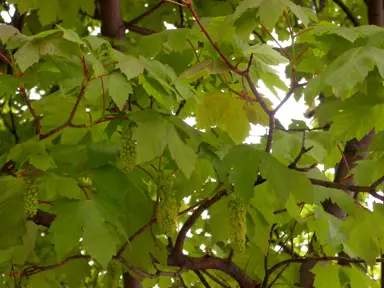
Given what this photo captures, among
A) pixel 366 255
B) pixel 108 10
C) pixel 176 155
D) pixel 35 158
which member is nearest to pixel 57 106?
pixel 35 158

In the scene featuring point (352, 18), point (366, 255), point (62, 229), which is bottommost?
point (62, 229)

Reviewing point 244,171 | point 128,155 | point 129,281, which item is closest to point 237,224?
point 244,171

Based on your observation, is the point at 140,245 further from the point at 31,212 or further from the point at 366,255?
the point at 366,255

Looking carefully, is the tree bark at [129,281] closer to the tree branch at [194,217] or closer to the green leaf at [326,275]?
the tree branch at [194,217]

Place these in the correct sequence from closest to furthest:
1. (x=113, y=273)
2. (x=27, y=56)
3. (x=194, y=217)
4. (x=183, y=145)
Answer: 1. (x=27, y=56)
2. (x=183, y=145)
3. (x=194, y=217)
4. (x=113, y=273)

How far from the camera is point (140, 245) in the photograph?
4.10ft

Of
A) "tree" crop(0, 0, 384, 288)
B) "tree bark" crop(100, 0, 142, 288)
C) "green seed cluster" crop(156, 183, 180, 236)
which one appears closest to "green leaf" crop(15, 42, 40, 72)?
"tree" crop(0, 0, 384, 288)

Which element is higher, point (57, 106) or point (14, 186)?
point (57, 106)

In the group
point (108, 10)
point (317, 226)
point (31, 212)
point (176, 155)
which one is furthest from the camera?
point (108, 10)

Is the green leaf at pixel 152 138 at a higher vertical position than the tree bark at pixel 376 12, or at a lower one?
lower

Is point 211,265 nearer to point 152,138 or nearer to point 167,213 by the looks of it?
point 167,213

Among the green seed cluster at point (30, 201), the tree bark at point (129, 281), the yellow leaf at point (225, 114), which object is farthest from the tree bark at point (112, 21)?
the green seed cluster at point (30, 201)

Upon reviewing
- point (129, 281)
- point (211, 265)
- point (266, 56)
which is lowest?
point (129, 281)

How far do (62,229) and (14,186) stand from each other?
0.15 meters
